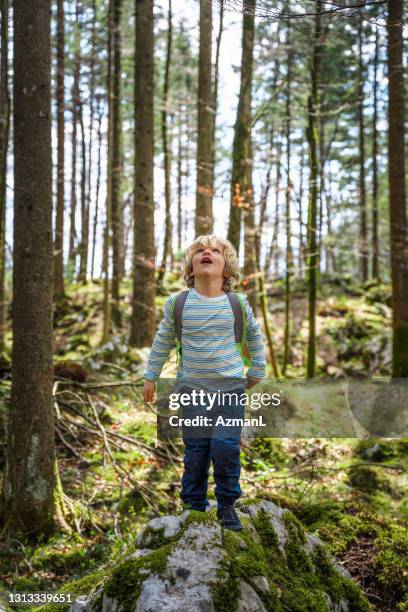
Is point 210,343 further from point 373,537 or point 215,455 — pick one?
point 373,537

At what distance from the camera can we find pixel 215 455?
3064 millimetres

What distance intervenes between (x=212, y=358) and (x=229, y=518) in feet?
3.13

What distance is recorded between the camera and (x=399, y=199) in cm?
1057

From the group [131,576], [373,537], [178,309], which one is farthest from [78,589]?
[373,537]

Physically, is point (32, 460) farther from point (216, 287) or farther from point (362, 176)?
point (362, 176)

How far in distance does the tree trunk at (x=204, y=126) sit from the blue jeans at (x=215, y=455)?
7.78 metres

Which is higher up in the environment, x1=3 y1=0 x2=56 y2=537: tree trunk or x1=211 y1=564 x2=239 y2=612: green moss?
x1=3 y1=0 x2=56 y2=537: tree trunk

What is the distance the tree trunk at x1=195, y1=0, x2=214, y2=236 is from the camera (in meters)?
11.4

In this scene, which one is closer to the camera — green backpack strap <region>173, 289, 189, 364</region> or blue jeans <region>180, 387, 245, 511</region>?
blue jeans <region>180, 387, 245, 511</region>

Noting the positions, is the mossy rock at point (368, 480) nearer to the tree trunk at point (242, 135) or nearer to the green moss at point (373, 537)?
the green moss at point (373, 537)

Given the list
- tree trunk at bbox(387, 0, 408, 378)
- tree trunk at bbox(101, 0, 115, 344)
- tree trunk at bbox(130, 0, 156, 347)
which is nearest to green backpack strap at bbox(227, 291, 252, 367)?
tree trunk at bbox(387, 0, 408, 378)

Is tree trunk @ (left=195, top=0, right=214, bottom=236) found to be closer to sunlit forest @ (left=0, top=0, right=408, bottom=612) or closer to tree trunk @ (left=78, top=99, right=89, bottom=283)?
sunlit forest @ (left=0, top=0, right=408, bottom=612)

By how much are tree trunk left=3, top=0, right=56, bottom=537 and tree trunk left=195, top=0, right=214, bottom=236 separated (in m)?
5.98

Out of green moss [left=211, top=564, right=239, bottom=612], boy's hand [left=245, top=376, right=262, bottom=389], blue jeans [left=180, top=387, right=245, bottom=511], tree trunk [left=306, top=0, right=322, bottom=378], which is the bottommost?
green moss [left=211, top=564, right=239, bottom=612]
